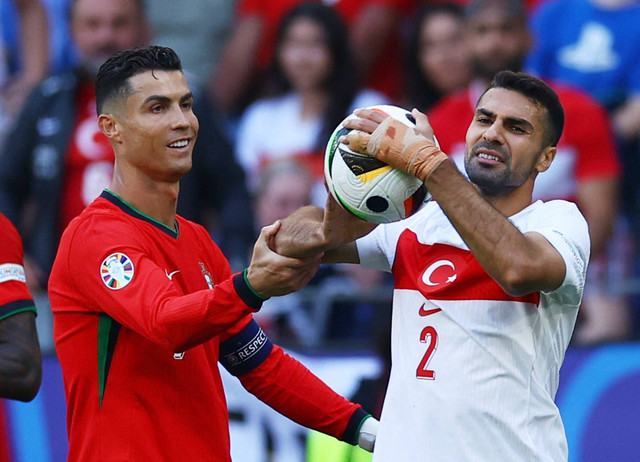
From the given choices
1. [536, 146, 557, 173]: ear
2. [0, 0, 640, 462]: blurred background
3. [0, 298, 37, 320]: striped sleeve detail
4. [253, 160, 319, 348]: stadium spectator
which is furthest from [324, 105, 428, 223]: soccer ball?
[253, 160, 319, 348]: stadium spectator

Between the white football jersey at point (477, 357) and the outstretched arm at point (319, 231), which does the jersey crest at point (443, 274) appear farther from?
the outstretched arm at point (319, 231)

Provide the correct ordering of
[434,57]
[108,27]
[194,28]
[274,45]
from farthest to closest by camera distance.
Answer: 1. [194,28]
2. [274,45]
3. [434,57]
4. [108,27]

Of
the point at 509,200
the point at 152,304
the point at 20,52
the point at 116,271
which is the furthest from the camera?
the point at 20,52

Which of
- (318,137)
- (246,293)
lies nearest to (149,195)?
(246,293)

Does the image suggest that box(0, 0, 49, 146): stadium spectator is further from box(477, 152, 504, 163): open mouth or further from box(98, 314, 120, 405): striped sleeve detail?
box(477, 152, 504, 163): open mouth

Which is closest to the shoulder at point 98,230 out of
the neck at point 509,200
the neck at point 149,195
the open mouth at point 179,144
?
the neck at point 149,195

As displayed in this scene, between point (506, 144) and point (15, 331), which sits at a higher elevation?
point (506, 144)

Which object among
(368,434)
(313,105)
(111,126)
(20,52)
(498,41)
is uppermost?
(20,52)

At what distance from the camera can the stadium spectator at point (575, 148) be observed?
7.48 metres

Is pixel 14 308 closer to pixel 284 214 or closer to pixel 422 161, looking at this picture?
pixel 422 161

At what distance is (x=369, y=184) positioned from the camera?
4.38 metres

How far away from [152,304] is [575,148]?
4.01 meters

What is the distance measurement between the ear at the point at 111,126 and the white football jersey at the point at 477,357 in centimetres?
136

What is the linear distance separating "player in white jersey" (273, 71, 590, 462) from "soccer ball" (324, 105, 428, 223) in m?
0.05
